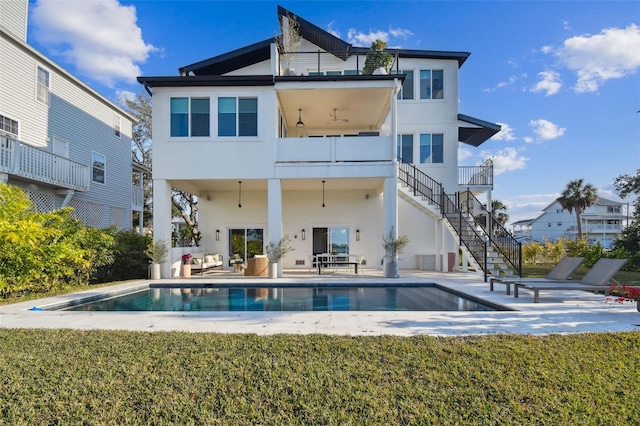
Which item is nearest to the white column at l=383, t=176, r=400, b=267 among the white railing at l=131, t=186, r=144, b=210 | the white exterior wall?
the white exterior wall

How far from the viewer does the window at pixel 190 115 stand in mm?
12586

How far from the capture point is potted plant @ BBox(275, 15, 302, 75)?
14000 mm

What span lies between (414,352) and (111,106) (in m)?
21.7

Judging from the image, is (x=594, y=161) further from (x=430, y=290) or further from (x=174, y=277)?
(x=174, y=277)

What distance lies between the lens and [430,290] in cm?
1045

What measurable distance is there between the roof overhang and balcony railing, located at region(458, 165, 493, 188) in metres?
2.21

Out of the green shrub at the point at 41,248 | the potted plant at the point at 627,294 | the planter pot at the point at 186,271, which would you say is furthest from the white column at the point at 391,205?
the green shrub at the point at 41,248

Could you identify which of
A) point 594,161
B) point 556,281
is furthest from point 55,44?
point 594,161

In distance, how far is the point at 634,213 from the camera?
59.1 ft

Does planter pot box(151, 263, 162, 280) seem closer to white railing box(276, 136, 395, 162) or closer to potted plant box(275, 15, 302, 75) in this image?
white railing box(276, 136, 395, 162)

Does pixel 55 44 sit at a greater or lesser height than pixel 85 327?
greater

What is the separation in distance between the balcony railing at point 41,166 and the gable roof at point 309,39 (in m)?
6.48

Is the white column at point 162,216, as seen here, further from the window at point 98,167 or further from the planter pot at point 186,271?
the window at point 98,167

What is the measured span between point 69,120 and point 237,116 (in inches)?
381
